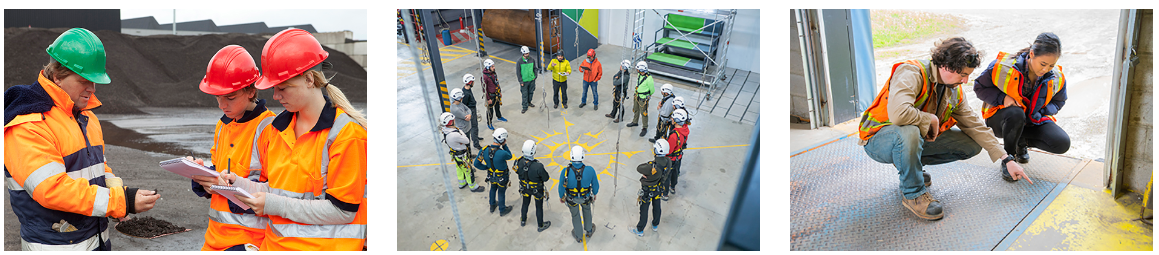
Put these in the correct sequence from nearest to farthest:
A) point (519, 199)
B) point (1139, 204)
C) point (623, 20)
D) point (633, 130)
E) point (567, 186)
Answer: point (1139, 204) → point (567, 186) → point (519, 199) → point (633, 130) → point (623, 20)

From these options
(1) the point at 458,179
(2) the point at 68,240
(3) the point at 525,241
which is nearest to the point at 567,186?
(3) the point at 525,241

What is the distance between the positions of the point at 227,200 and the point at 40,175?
2.96ft

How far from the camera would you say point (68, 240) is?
3039mm

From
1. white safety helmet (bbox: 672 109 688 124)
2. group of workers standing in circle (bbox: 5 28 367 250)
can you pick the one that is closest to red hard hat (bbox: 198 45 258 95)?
group of workers standing in circle (bbox: 5 28 367 250)

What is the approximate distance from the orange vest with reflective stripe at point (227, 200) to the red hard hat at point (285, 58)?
59 cm

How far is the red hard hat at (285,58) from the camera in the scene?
7.63ft

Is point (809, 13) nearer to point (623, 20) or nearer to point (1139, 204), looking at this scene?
point (1139, 204)

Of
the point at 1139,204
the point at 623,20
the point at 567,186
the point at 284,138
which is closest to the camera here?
the point at 284,138

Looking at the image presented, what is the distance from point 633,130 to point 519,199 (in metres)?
3.20

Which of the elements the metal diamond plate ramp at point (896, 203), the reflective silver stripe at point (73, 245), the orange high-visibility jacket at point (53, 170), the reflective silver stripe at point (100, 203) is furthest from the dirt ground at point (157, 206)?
the metal diamond plate ramp at point (896, 203)

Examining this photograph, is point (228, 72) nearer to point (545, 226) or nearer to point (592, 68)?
point (545, 226)

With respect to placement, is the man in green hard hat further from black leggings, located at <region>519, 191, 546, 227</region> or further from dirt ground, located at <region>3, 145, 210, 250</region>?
black leggings, located at <region>519, 191, 546, 227</region>

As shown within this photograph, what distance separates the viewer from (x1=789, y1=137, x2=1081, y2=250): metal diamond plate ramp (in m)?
3.27
